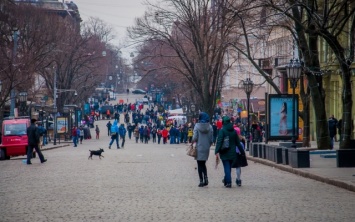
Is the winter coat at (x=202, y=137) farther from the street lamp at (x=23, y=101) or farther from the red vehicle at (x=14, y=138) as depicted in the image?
the street lamp at (x=23, y=101)

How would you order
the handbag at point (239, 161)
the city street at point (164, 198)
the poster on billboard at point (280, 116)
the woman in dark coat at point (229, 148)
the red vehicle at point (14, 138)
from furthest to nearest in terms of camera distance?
the red vehicle at point (14, 138), the poster on billboard at point (280, 116), the handbag at point (239, 161), the woman in dark coat at point (229, 148), the city street at point (164, 198)

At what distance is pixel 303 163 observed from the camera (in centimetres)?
3055

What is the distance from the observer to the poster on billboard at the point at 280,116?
42.3 metres

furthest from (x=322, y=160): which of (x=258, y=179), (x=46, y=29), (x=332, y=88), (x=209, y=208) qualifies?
(x=46, y=29)

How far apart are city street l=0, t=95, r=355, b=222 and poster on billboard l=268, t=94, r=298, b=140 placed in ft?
40.8

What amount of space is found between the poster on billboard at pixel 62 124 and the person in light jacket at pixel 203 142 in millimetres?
63440

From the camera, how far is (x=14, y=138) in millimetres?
49094

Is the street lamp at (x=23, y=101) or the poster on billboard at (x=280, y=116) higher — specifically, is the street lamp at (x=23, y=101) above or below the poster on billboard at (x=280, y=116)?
above

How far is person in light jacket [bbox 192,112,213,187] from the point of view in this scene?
2331cm

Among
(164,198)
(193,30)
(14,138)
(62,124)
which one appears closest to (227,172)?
(164,198)

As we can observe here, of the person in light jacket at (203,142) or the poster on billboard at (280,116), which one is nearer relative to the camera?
the person in light jacket at (203,142)

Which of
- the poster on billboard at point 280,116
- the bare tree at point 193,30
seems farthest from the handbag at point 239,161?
the bare tree at point 193,30

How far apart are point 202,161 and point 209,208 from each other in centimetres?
595

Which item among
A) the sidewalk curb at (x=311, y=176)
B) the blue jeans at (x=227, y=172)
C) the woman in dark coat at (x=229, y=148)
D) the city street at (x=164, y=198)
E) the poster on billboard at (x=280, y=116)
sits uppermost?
the poster on billboard at (x=280, y=116)
